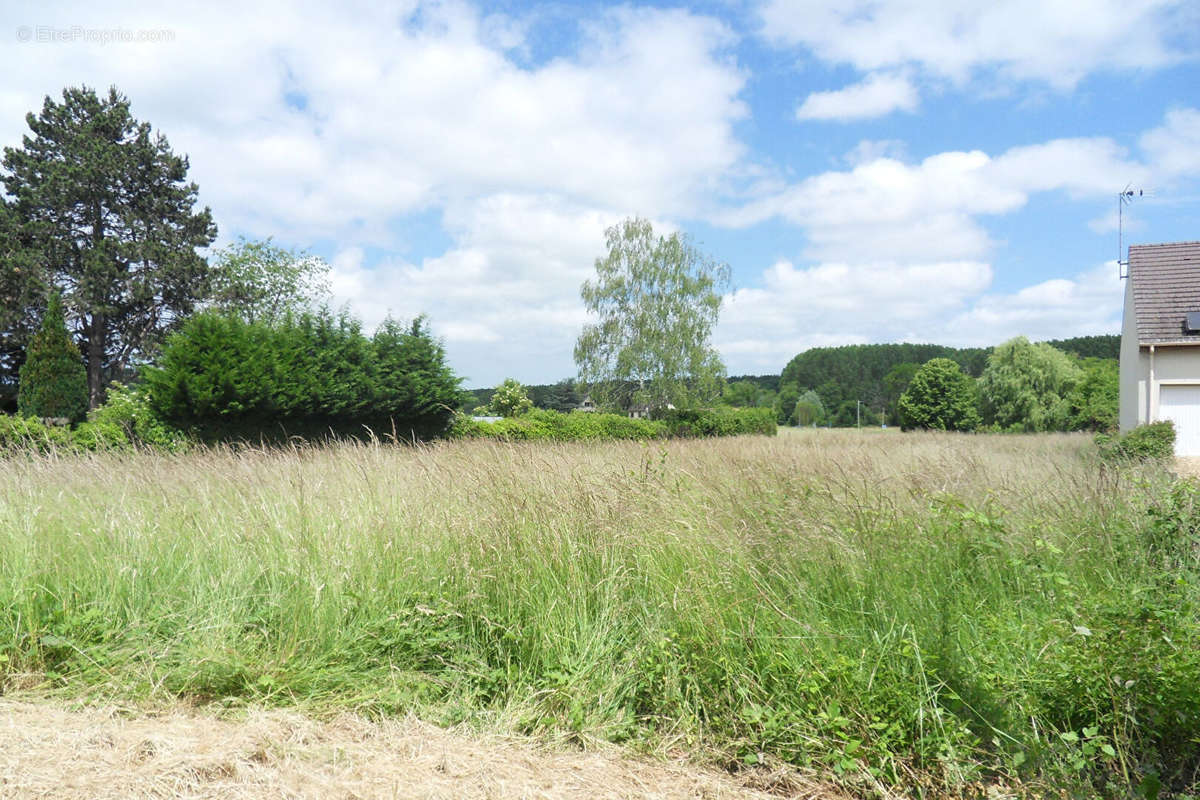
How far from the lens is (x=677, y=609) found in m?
3.04

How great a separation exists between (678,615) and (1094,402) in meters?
42.4

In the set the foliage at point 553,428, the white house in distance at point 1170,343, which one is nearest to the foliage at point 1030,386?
the white house in distance at point 1170,343

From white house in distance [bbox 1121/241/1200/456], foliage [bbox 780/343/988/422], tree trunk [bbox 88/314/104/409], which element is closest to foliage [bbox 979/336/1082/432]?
white house in distance [bbox 1121/241/1200/456]

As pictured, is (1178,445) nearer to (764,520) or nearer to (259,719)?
(764,520)

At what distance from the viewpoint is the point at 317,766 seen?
7.99ft

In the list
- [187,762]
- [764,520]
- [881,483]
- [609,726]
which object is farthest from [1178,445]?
[187,762]

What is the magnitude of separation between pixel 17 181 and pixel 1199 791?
37414 millimetres

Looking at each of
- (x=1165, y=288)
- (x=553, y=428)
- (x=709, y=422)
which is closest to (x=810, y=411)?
(x=709, y=422)

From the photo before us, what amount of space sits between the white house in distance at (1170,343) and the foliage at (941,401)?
105 feet

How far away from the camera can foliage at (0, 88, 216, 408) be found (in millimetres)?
27531

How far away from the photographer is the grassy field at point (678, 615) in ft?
8.17

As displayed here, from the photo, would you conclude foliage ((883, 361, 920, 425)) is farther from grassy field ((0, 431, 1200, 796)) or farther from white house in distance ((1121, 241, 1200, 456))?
grassy field ((0, 431, 1200, 796))

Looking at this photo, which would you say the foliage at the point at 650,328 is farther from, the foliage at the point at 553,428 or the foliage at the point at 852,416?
the foliage at the point at 852,416

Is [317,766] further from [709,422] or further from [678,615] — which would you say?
[709,422]
